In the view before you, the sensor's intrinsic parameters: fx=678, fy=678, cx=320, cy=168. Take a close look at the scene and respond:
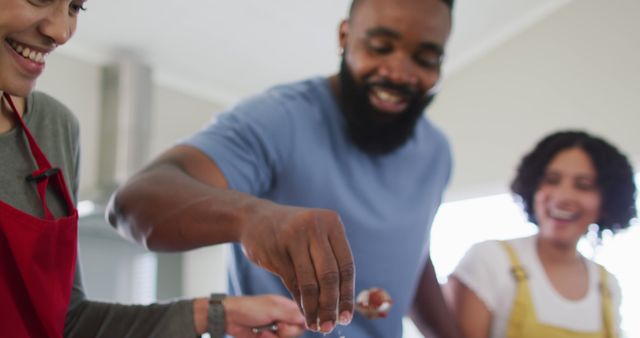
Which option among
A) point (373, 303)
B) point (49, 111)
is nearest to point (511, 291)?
point (373, 303)

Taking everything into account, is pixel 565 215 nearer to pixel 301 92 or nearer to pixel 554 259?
pixel 554 259

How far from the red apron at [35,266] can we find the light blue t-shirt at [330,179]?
0.23 metres

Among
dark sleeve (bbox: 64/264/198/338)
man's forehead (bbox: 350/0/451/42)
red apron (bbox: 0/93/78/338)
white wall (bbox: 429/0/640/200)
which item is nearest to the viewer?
red apron (bbox: 0/93/78/338)

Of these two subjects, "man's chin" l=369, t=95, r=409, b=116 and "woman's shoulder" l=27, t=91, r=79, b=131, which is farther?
"man's chin" l=369, t=95, r=409, b=116

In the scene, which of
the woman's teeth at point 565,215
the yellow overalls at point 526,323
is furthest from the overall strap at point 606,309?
the woman's teeth at point 565,215

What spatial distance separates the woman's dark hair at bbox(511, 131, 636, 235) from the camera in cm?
154

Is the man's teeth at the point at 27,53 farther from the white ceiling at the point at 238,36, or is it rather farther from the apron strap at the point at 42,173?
the white ceiling at the point at 238,36

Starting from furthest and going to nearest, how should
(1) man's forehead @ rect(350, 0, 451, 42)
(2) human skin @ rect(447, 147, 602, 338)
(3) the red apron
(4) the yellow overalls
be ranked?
(2) human skin @ rect(447, 147, 602, 338) → (4) the yellow overalls → (1) man's forehead @ rect(350, 0, 451, 42) → (3) the red apron

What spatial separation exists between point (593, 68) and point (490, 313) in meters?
2.37

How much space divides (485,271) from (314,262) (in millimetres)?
920

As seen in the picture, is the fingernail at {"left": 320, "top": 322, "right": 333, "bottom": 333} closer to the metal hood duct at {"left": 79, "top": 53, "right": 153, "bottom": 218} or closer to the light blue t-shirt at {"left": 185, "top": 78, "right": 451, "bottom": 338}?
the light blue t-shirt at {"left": 185, "top": 78, "right": 451, "bottom": 338}

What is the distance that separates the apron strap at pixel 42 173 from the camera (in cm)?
71

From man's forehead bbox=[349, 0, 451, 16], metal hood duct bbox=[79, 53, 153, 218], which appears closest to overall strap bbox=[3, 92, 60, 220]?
man's forehead bbox=[349, 0, 451, 16]

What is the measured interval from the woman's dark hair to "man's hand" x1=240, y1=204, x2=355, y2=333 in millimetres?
1109
